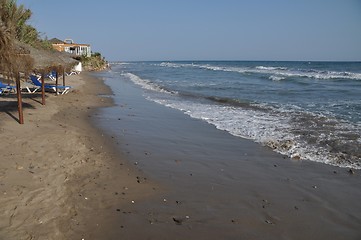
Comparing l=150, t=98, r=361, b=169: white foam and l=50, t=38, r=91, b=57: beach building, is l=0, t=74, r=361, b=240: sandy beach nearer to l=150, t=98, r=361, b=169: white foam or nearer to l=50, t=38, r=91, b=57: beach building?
l=150, t=98, r=361, b=169: white foam

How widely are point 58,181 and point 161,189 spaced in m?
1.67

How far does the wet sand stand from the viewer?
424cm

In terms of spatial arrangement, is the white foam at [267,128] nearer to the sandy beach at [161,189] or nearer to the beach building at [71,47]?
the sandy beach at [161,189]

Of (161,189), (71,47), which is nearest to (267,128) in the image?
(161,189)

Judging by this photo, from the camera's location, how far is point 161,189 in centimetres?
545

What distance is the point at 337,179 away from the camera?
6133 millimetres

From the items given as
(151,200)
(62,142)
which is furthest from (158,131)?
(151,200)

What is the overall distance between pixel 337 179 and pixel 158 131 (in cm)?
516

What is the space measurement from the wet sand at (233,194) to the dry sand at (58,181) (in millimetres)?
409

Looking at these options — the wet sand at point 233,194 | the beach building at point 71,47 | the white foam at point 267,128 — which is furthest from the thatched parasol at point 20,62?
the beach building at point 71,47

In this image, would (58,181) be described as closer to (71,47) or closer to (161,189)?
(161,189)

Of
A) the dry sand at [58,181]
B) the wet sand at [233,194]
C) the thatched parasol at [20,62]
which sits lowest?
the wet sand at [233,194]

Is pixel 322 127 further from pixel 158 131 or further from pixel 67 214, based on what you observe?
pixel 67 214

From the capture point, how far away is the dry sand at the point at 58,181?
410 cm
